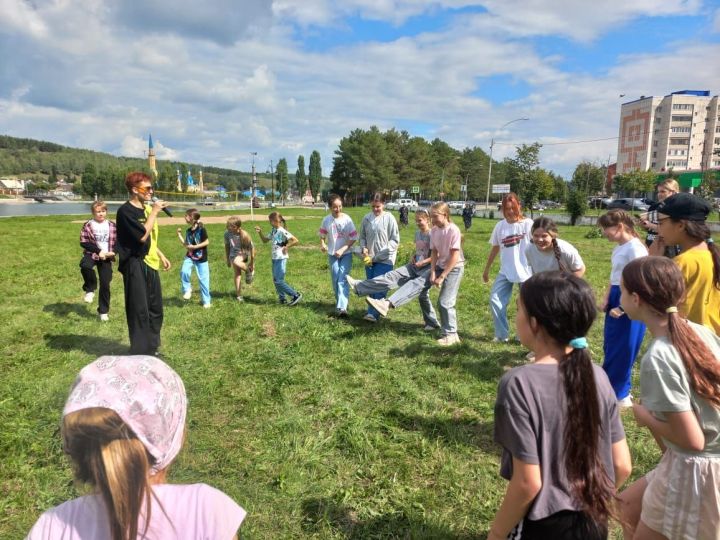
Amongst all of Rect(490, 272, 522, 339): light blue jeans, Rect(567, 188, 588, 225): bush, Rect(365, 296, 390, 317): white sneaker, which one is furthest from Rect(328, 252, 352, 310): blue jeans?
Rect(567, 188, 588, 225): bush

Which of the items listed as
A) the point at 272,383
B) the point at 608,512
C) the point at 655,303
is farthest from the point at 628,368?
the point at 272,383

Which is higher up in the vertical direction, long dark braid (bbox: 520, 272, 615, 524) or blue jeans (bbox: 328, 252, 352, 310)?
long dark braid (bbox: 520, 272, 615, 524)

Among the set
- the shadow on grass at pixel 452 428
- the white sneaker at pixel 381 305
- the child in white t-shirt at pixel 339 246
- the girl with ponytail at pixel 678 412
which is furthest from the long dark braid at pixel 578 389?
the child in white t-shirt at pixel 339 246

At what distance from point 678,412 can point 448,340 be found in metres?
4.32

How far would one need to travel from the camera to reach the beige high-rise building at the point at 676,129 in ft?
312

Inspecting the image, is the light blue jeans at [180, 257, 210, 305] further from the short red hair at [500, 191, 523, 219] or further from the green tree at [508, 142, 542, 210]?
the green tree at [508, 142, 542, 210]

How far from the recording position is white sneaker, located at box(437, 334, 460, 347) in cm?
612

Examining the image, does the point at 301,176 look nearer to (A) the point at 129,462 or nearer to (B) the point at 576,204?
(B) the point at 576,204

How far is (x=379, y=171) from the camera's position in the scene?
238 ft

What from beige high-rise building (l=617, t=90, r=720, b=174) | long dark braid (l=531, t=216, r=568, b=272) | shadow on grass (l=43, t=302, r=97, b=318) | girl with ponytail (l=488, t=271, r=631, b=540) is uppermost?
beige high-rise building (l=617, t=90, r=720, b=174)

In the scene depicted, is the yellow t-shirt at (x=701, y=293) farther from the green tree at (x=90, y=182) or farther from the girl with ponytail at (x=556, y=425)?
the green tree at (x=90, y=182)

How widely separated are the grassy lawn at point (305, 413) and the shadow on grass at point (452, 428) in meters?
0.02

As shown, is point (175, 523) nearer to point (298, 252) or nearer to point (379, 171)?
point (298, 252)

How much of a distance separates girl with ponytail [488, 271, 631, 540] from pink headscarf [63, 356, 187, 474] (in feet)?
3.55
